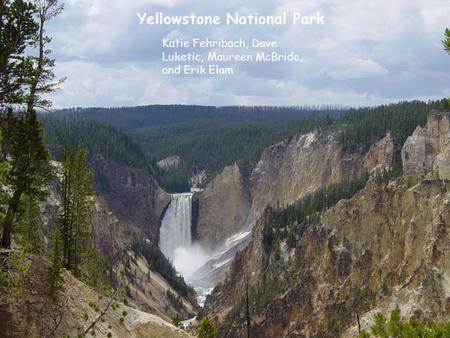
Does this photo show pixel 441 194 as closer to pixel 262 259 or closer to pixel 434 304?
pixel 434 304

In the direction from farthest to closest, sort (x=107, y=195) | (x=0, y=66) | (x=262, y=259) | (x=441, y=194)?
(x=107, y=195)
(x=262, y=259)
(x=441, y=194)
(x=0, y=66)

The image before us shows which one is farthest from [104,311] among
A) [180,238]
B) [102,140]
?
[102,140]

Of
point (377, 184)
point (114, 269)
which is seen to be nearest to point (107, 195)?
point (114, 269)

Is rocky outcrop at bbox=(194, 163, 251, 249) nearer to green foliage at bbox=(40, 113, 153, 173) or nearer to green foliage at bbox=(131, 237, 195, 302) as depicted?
green foliage at bbox=(40, 113, 153, 173)

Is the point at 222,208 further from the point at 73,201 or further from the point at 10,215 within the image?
the point at 10,215

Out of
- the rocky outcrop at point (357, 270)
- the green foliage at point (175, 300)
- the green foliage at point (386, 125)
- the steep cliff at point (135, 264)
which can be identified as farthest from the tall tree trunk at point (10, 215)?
the green foliage at point (386, 125)

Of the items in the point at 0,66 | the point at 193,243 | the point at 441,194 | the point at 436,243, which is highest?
the point at 0,66

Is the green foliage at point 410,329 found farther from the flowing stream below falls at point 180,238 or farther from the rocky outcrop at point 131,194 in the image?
the rocky outcrop at point 131,194
